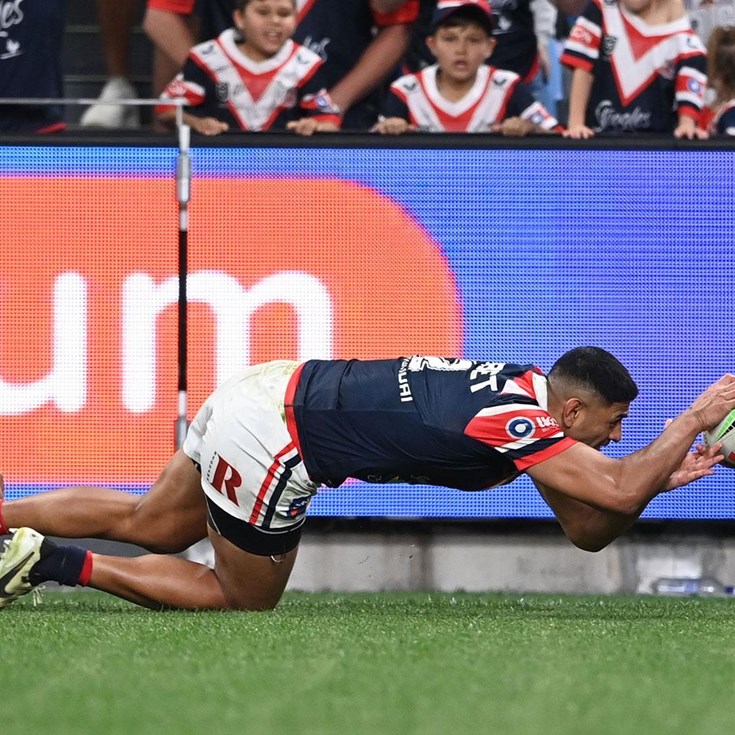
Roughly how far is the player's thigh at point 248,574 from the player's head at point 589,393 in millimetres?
1256

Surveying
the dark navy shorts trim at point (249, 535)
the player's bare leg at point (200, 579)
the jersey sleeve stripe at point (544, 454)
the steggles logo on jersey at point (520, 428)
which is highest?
the steggles logo on jersey at point (520, 428)

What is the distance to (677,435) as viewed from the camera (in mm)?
5938

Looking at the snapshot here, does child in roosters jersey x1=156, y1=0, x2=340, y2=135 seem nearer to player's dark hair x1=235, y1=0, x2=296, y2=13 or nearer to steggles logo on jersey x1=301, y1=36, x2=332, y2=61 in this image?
player's dark hair x1=235, y1=0, x2=296, y2=13

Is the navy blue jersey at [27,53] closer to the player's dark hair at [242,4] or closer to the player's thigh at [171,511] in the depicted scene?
the player's dark hair at [242,4]

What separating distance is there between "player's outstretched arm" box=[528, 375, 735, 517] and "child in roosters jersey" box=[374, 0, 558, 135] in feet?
10.4

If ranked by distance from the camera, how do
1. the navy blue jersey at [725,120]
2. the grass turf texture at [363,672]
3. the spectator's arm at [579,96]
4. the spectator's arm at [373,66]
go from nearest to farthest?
the grass turf texture at [363,672]
the spectator's arm at [579,96]
the navy blue jersey at [725,120]
the spectator's arm at [373,66]

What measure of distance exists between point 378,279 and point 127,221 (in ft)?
4.38

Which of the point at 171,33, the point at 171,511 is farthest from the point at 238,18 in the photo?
the point at 171,511

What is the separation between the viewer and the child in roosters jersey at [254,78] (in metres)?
8.68

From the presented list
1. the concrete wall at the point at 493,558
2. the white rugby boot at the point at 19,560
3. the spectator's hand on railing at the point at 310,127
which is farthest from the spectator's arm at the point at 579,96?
the white rugby boot at the point at 19,560

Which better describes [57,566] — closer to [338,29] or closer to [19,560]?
Answer: [19,560]

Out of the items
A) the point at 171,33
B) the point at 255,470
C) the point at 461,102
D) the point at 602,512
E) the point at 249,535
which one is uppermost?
the point at 171,33

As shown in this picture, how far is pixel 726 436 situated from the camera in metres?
6.16

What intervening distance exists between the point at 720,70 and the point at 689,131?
100cm
